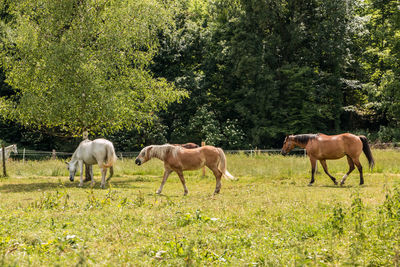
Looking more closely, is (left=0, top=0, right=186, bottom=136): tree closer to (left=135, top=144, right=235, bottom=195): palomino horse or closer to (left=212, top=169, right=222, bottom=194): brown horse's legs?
(left=135, top=144, right=235, bottom=195): palomino horse

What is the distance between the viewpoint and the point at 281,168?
19656 millimetres

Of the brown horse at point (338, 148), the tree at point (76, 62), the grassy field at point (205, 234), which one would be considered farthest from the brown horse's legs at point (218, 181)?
the tree at point (76, 62)

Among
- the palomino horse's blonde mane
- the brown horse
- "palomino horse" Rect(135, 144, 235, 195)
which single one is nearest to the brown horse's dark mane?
the brown horse

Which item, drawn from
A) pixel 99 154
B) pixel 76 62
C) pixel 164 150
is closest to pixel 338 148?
pixel 164 150

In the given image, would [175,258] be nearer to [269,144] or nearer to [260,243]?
[260,243]

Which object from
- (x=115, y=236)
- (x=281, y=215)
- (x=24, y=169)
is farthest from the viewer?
(x=24, y=169)

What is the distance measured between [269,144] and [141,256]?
3289cm

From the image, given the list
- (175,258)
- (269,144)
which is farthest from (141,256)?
(269,144)

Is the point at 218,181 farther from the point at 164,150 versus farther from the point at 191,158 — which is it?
the point at 164,150

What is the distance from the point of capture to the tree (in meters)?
17.0

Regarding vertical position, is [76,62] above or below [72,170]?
above

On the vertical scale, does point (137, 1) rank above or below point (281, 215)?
above

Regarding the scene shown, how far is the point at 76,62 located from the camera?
17219 millimetres

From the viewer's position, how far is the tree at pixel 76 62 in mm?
17031
